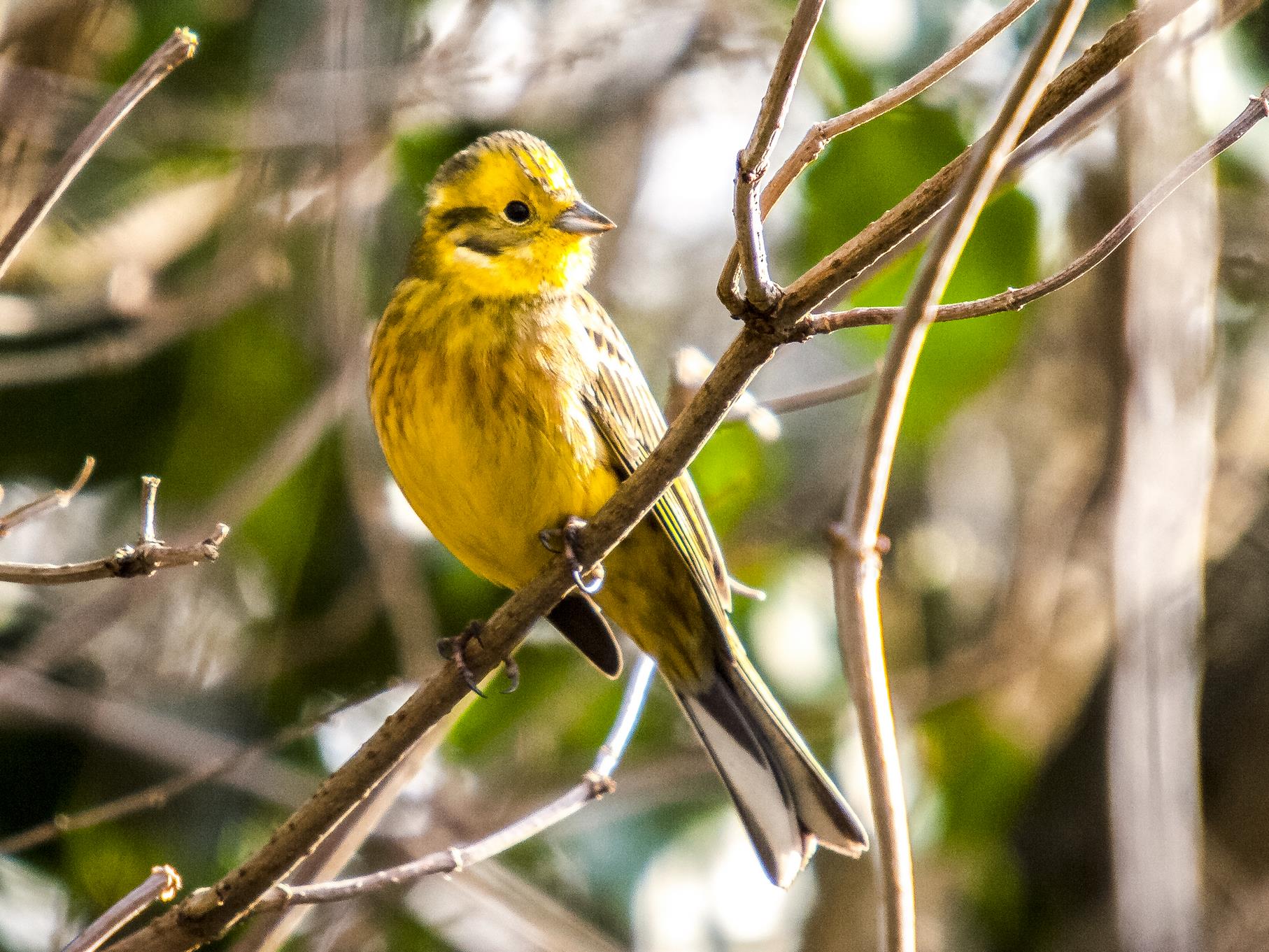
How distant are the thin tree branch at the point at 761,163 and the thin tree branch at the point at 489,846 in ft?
3.28

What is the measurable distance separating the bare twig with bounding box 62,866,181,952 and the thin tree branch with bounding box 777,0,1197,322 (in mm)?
1149

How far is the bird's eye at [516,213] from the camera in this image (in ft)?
11.6

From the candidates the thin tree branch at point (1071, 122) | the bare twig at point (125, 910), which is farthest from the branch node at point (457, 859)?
the thin tree branch at point (1071, 122)

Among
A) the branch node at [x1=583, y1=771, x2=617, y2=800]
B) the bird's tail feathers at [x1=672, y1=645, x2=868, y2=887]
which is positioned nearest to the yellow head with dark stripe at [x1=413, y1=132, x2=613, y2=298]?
the bird's tail feathers at [x1=672, y1=645, x2=868, y2=887]

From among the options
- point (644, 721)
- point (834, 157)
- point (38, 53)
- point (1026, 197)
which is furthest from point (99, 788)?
point (1026, 197)

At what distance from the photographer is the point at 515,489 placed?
3027mm

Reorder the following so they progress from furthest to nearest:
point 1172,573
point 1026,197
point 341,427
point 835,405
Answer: point 835,405, point 341,427, point 1026,197, point 1172,573

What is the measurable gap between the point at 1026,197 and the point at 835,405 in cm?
162

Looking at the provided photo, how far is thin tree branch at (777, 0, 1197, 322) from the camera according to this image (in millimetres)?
1752

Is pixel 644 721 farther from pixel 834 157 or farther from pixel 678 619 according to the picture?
pixel 834 157

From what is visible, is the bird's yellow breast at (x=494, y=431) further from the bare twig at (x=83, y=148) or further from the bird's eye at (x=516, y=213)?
the bare twig at (x=83, y=148)

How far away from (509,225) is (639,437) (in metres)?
0.69

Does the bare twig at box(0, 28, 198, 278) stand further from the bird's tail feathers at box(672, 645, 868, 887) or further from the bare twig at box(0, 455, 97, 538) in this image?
the bird's tail feathers at box(672, 645, 868, 887)

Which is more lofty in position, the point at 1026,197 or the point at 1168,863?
the point at 1026,197
